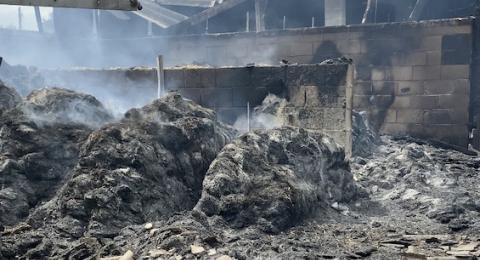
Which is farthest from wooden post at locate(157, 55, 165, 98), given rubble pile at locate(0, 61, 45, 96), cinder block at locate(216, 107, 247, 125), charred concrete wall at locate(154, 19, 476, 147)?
charred concrete wall at locate(154, 19, 476, 147)

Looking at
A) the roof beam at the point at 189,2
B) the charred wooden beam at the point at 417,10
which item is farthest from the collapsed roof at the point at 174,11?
the charred wooden beam at the point at 417,10

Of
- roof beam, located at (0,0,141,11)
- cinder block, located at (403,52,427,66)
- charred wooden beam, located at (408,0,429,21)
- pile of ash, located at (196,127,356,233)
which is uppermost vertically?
charred wooden beam, located at (408,0,429,21)

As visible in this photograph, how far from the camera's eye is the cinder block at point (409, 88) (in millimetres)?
12600

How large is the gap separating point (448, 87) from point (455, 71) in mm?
415

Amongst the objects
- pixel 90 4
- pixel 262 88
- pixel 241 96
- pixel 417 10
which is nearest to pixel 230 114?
pixel 241 96

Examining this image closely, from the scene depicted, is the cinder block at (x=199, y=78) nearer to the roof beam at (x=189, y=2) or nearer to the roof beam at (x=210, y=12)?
the roof beam at (x=210, y=12)

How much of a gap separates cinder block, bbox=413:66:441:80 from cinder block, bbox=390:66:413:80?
0.41 ft

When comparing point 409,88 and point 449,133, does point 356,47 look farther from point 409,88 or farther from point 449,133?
point 449,133

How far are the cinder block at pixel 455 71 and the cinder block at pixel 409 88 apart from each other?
23.6 inches

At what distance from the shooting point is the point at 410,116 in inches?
504

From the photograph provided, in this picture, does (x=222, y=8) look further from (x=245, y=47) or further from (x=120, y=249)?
(x=120, y=249)

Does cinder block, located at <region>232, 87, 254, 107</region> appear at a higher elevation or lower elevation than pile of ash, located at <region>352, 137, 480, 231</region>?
higher

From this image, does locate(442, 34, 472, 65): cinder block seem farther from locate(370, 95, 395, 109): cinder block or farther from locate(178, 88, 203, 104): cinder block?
locate(178, 88, 203, 104): cinder block

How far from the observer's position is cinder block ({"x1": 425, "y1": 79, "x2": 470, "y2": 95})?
1219 centimetres
